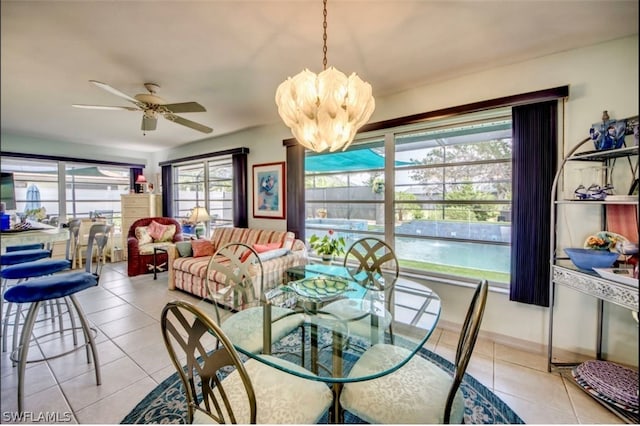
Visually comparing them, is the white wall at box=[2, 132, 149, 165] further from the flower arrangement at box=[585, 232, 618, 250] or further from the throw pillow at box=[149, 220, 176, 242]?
the flower arrangement at box=[585, 232, 618, 250]

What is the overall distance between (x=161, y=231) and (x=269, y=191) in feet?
7.75

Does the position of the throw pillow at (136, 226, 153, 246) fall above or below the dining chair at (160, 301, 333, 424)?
above

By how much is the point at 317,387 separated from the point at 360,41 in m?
2.21

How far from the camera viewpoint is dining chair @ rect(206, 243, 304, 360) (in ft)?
5.39

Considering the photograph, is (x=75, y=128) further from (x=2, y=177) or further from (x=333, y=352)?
(x=333, y=352)

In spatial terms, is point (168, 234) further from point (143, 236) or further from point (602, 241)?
point (602, 241)

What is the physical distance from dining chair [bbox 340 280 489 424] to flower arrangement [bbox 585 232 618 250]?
119 cm

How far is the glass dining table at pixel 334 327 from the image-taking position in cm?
129

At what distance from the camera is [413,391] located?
3.78 ft

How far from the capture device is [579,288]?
174cm

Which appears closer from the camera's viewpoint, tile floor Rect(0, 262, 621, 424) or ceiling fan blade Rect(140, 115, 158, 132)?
tile floor Rect(0, 262, 621, 424)

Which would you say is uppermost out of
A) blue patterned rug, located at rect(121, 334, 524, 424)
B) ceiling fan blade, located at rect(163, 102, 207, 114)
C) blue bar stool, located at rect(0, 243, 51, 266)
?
ceiling fan blade, located at rect(163, 102, 207, 114)

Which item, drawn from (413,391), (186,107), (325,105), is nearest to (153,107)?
(186,107)

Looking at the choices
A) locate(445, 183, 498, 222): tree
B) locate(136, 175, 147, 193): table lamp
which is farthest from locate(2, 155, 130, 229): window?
locate(445, 183, 498, 222): tree
